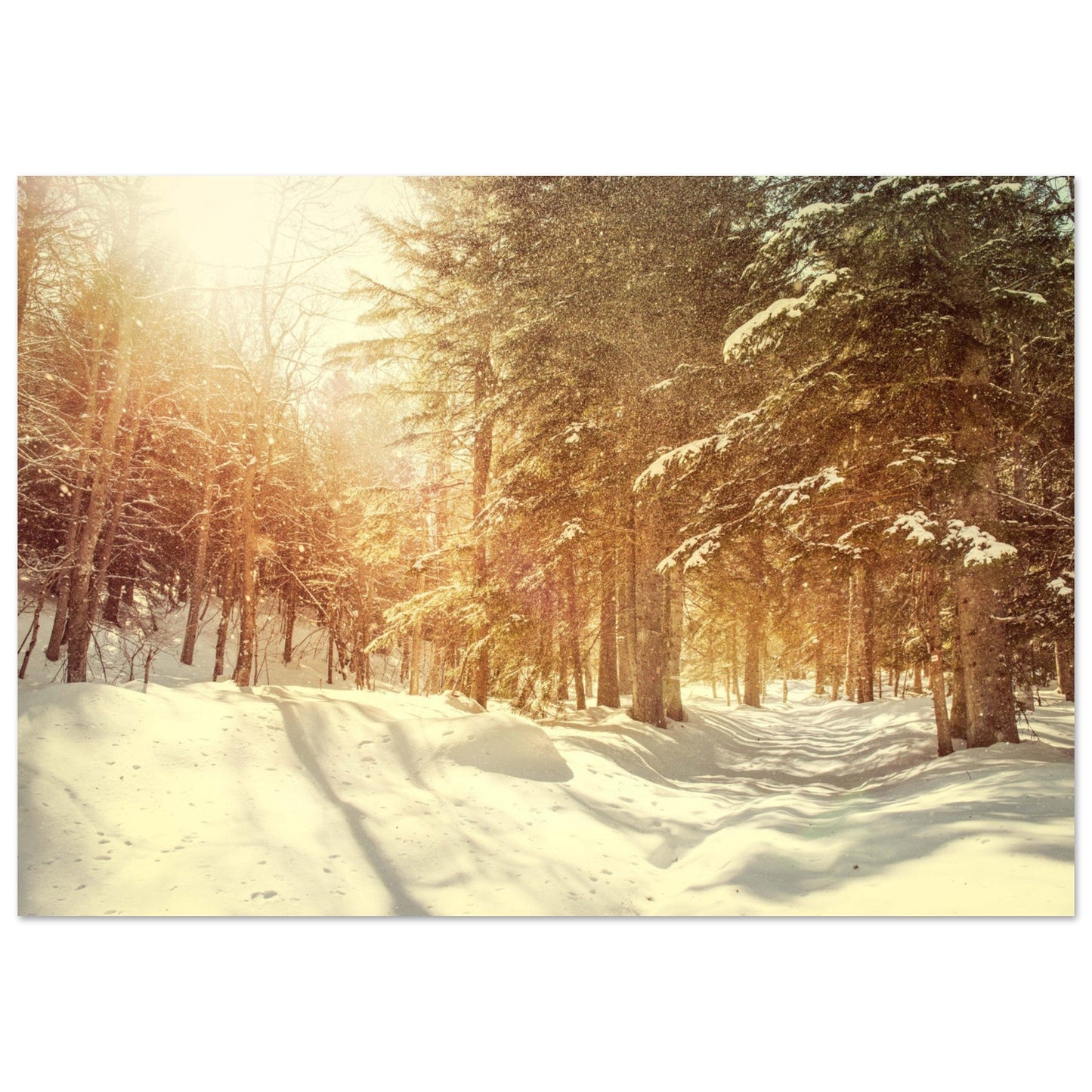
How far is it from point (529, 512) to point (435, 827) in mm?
4299

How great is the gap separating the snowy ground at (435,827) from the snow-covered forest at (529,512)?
27 mm

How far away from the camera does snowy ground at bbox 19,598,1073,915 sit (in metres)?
3.54

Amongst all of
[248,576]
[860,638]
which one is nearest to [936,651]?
[248,576]

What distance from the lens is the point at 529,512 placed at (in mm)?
7684

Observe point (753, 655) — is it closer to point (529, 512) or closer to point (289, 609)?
point (529, 512)

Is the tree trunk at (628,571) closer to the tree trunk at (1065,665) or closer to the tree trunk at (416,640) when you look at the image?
the tree trunk at (416,640)

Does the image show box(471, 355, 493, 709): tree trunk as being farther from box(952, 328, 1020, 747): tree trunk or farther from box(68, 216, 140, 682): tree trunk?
box(952, 328, 1020, 747): tree trunk

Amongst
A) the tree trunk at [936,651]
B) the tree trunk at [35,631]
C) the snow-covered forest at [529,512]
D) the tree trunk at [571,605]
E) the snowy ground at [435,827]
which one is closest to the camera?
the snowy ground at [435,827]

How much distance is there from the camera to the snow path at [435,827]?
354cm

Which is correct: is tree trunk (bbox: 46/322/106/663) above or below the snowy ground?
above

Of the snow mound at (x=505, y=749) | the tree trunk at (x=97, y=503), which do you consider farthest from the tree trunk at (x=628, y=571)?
the tree trunk at (x=97, y=503)

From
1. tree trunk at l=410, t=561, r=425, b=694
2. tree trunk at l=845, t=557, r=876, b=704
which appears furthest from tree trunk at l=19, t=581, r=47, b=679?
tree trunk at l=845, t=557, r=876, b=704

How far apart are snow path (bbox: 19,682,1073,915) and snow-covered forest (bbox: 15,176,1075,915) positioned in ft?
0.09
